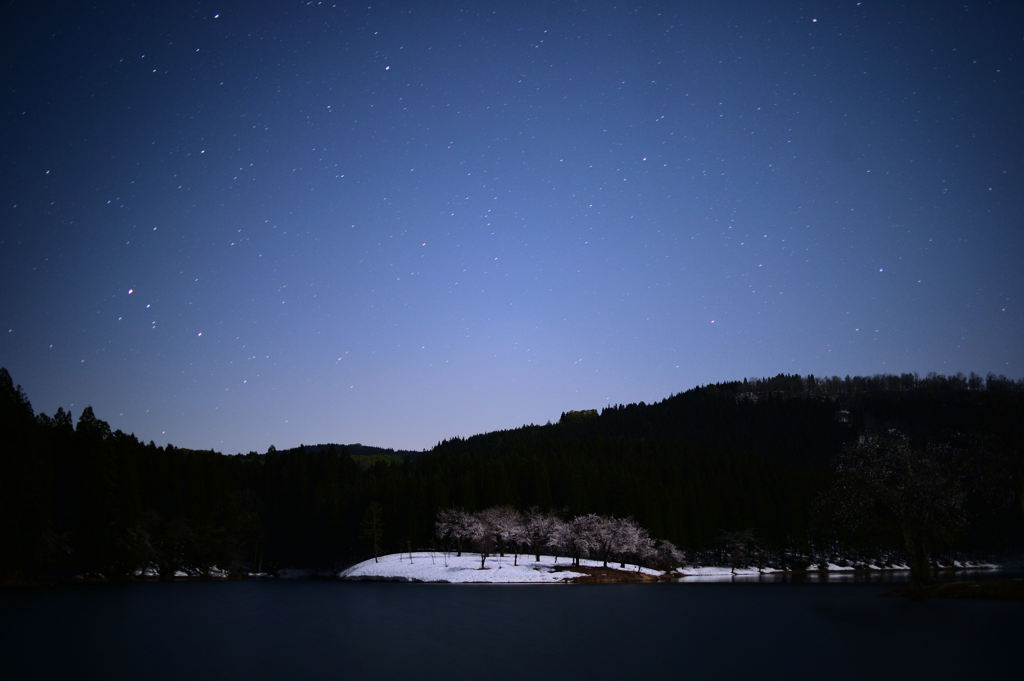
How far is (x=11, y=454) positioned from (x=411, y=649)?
77970mm

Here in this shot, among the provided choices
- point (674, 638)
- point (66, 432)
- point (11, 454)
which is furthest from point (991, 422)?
point (66, 432)

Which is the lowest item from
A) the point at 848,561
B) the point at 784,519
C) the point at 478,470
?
the point at 848,561

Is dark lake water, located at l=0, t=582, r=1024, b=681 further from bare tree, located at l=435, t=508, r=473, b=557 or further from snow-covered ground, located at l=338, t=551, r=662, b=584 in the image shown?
bare tree, located at l=435, t=508, r=473, b=557

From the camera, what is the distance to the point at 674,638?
131 ft

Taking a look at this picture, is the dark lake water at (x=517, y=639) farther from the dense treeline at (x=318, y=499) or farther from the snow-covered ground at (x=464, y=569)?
the snow-covered ground at (x=464, y=569)

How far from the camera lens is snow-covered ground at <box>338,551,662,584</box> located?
4210 inches

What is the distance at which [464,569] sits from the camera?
112 m

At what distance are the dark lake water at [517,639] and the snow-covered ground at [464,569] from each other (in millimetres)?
40313

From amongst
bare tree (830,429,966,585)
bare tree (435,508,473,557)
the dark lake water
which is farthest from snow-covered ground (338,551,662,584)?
bare tree (830,429,966,585)

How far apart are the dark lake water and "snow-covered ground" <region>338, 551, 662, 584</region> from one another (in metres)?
40.3

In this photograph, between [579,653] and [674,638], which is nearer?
[579,653]

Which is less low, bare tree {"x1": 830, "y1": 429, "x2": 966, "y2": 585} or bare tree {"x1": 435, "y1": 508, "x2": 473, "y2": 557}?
bare tree {"x1": 830, "y1": 429, "x2": 966, "y2": 585}

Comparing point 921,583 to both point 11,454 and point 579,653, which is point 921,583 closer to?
point 579,653

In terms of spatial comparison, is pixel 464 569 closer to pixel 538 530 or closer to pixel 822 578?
pixel 538 530
